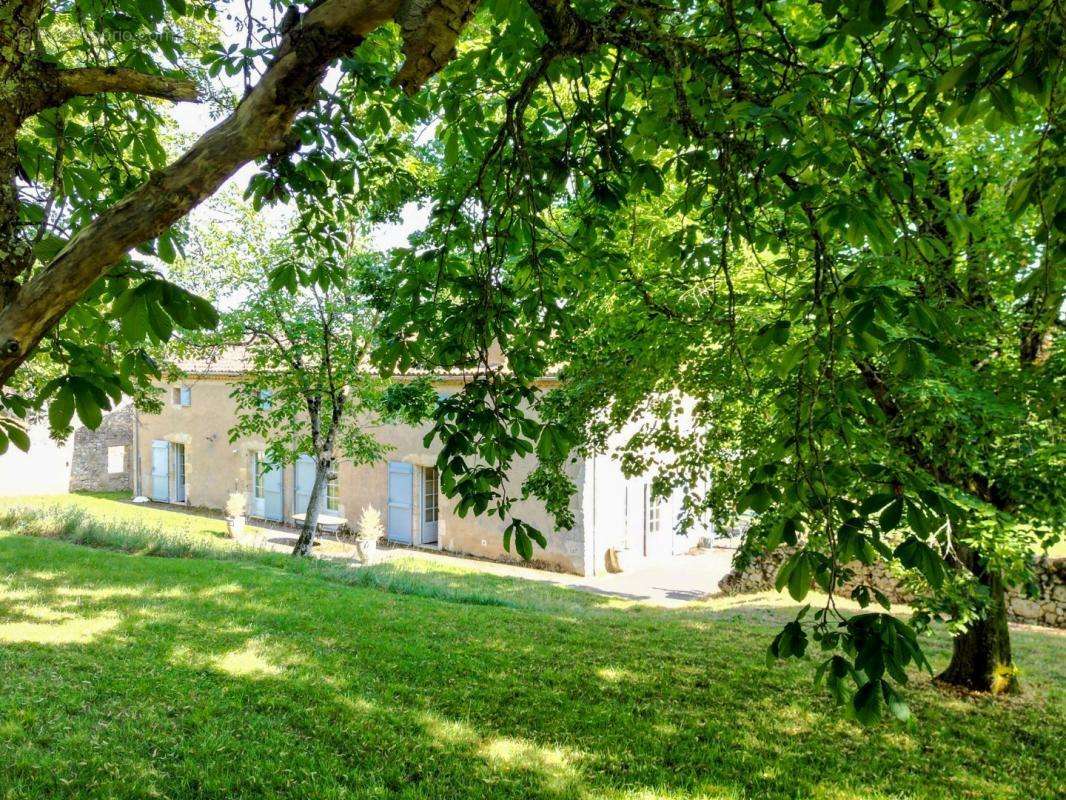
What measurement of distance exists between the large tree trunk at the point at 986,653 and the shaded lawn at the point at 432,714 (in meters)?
0.28

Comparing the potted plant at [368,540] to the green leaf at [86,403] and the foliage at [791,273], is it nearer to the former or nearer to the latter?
the foliage at [791,273]

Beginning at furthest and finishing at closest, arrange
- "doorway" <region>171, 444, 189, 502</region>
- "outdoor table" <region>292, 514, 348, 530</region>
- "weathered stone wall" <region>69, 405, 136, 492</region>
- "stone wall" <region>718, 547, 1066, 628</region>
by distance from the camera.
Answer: "weathered stone wall" <region>69, 405, 136, 492</region> < "doorway" <region>171, 444, 189, 502</region> < "outdoor table" <region>292, 514, 348, 530</region> < "stone wall" <region>718, 547, 1066, 628</region>

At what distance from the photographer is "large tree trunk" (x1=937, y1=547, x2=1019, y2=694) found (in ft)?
20.6

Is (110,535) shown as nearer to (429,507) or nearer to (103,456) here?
(429,507)

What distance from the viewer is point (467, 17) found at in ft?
5.44

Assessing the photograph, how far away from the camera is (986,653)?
639 centimetres

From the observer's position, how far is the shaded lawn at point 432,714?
12.1 feet

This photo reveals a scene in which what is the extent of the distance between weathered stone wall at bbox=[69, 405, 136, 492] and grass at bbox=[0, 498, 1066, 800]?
1751 cm

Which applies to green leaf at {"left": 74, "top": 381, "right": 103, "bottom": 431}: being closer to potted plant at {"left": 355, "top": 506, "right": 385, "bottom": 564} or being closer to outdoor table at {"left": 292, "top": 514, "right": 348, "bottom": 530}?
potted plant at {"left": 355, "top": 506, "right": 385, "bottom": 564}

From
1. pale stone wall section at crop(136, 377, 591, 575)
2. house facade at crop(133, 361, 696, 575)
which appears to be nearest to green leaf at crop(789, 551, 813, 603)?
pale stone wall section at crop(136, 377, 591, 575)

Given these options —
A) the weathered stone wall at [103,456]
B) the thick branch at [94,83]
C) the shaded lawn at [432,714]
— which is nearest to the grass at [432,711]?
the shaded lawn at [432,714]

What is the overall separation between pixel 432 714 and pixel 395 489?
11.7 metres

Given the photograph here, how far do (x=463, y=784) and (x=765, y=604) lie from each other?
8841 millimetres

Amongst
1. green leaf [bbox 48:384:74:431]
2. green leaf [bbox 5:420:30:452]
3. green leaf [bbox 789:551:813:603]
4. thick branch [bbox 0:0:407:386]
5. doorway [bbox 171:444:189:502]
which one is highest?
thick branch [bbox 0:0:407:386]
